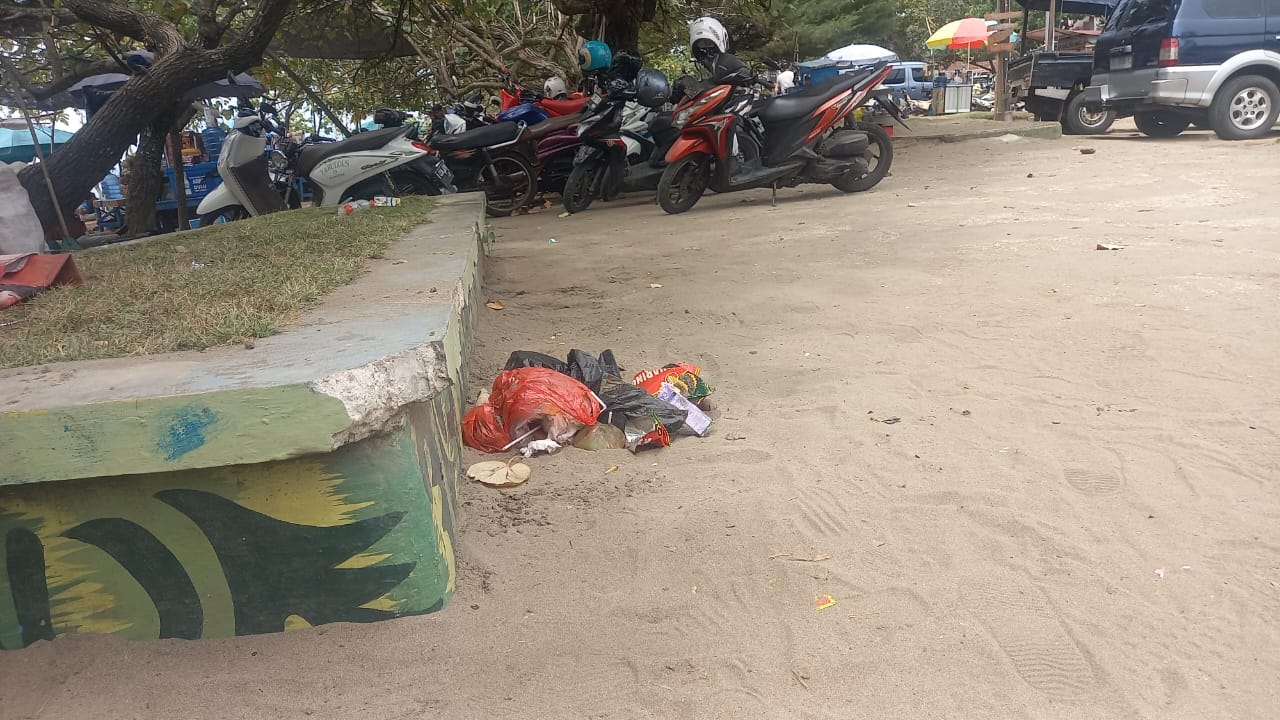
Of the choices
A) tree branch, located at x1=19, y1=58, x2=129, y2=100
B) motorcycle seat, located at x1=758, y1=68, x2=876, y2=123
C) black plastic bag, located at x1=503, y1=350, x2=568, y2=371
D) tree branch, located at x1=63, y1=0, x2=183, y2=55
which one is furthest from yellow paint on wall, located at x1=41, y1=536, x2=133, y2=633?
tree branch, located at x1=19, y1=58, x2=129, y2=100

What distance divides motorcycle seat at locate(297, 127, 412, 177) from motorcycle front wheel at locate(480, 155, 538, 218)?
48.8 inches

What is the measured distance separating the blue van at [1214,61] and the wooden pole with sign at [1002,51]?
3186 mm

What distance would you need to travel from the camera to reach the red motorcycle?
7.63 metres

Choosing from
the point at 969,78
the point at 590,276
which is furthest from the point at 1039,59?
the point at 969,78

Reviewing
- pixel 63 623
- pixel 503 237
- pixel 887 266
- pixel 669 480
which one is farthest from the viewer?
pixel 503 237

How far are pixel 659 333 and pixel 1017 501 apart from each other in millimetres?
2150

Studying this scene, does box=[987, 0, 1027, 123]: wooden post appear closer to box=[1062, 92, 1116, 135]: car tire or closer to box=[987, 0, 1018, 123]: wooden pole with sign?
box=[987, 0, 1018, 123]: wooden pole with sign

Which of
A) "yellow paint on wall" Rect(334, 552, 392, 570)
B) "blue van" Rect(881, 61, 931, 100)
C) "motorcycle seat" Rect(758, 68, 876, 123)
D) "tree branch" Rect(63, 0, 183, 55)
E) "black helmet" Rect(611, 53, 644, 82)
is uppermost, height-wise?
"tree branch" Rect(63, 0, 183, 55)

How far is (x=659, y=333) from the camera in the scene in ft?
14.1

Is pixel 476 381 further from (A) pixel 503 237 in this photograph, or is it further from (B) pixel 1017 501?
(A) pixel 503 237

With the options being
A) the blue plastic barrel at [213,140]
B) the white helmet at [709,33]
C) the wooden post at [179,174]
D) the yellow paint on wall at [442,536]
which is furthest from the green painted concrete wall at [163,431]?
the blue plastic barrel at [213,140]

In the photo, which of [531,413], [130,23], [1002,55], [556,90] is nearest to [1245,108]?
[1002,55]

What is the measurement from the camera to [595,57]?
9.88 m

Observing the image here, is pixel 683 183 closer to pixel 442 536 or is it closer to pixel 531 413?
pixel 531 413
